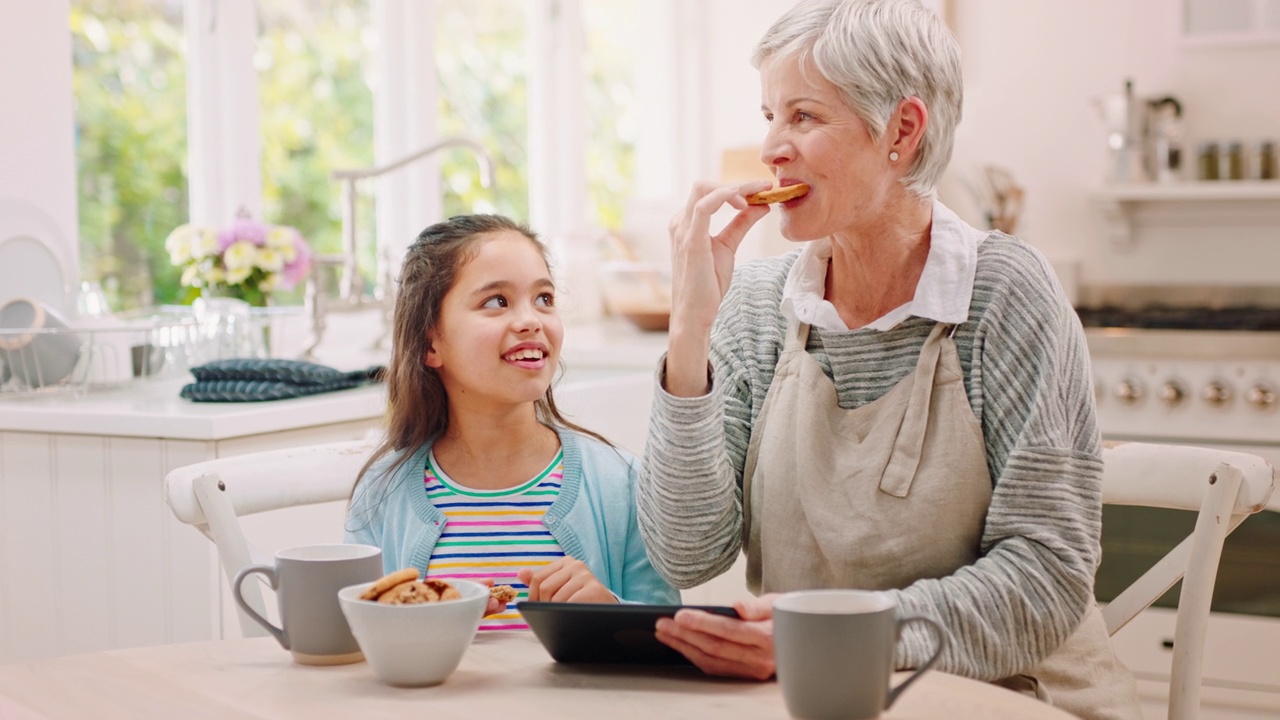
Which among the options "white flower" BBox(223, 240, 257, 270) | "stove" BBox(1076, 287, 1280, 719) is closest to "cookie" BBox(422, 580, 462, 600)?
"white flower" BBox(223, 240, 257, 270)

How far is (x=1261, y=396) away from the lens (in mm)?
2795

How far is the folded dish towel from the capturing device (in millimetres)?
2053

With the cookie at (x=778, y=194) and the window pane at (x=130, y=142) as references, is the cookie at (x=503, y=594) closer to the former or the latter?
the cookie at (x=778, y=194)

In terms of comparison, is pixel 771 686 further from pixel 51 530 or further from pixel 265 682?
pixel 51 530

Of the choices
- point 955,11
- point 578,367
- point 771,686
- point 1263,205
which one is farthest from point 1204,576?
point 955,11

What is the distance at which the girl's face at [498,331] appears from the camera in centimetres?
152

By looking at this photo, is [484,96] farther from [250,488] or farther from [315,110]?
[250,488]

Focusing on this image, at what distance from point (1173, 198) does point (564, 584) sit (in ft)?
8.62

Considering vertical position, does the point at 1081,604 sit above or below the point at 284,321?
below

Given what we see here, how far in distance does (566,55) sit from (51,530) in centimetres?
217

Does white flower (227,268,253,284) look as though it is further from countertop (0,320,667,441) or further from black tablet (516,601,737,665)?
black tablet (516,601,737,665)

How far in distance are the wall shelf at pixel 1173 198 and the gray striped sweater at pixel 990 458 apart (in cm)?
219

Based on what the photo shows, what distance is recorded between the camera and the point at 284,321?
2701 millimetres

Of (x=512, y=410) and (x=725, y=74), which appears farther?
(x=725, y=74)
